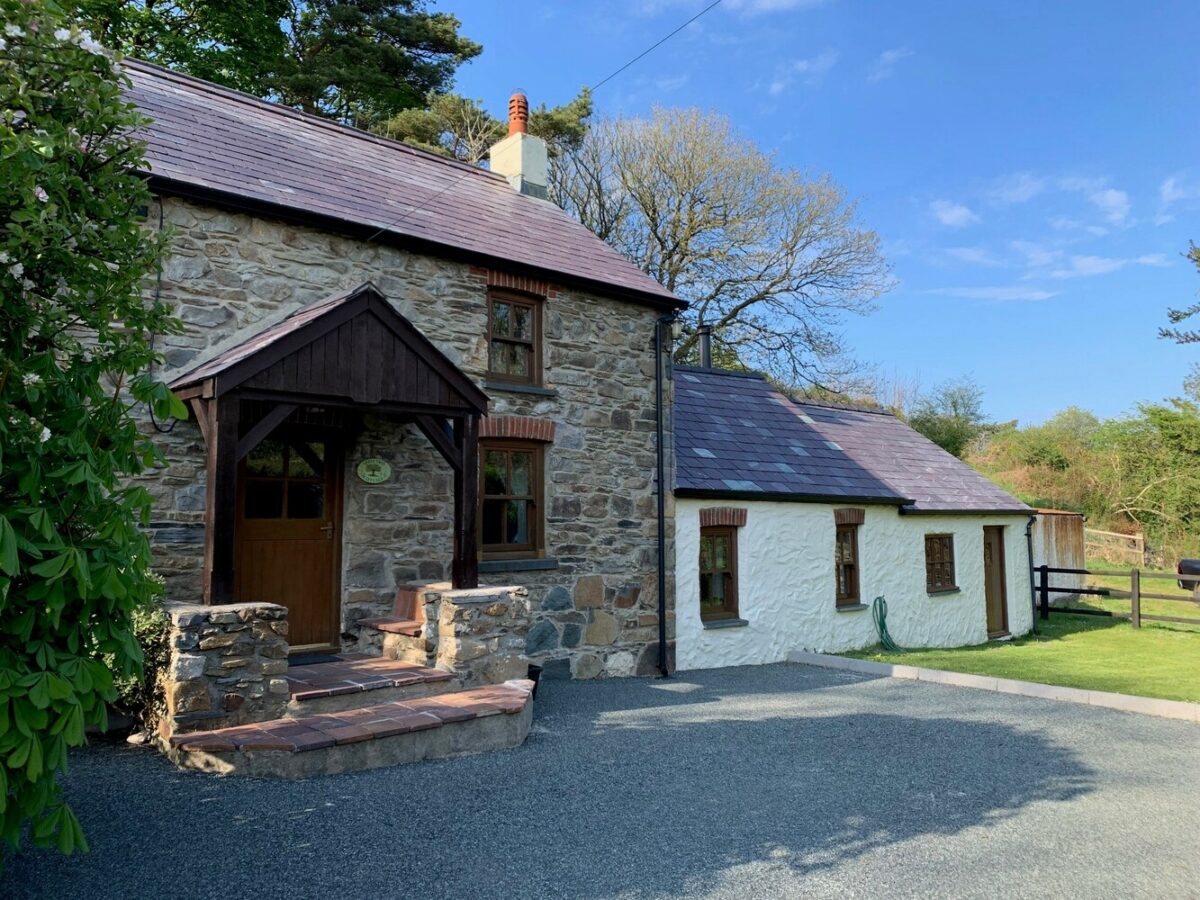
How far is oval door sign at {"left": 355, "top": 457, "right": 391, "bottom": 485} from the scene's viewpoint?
8.34 meters

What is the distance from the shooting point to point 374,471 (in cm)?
840

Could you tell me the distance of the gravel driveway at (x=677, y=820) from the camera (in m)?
4.03

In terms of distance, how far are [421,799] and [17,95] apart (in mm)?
4266

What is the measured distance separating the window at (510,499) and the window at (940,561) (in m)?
8.96

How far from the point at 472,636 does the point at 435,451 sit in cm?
230

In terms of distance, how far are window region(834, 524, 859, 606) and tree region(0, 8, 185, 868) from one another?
11870mm

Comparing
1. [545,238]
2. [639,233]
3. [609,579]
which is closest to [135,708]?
[609,579]

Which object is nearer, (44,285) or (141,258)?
(44,285)

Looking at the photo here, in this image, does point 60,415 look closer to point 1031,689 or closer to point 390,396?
point 390,396

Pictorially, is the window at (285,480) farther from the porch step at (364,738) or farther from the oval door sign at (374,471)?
the porch step at (364,738)

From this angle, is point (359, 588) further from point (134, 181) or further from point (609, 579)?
point (134, 181)

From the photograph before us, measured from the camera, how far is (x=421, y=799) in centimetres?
516

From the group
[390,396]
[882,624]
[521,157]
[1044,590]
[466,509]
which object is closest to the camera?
[390,396]

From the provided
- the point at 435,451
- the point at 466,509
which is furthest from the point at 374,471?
the point at 466,509
